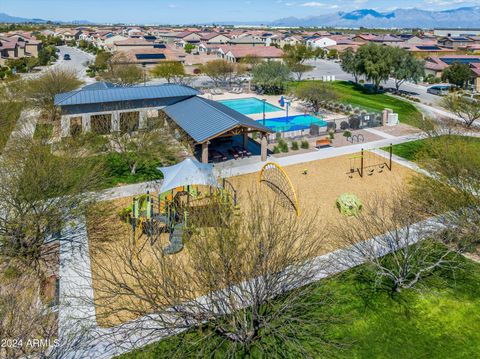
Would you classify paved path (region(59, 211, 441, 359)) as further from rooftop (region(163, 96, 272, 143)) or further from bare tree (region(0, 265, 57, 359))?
rooftop (region(163, 96, 272, 143))

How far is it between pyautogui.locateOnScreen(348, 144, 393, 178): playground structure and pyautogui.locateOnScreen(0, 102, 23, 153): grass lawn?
25.1m

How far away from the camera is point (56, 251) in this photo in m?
17.7

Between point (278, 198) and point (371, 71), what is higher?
point (371, 71)

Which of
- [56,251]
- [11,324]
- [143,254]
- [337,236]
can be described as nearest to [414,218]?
[337,236]

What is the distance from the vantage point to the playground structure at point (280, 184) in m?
21.3

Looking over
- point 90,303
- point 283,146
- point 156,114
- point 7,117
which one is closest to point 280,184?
point 283,146

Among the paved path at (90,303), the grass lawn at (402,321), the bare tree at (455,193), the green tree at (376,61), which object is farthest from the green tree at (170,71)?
the grass lawn at (402,321)

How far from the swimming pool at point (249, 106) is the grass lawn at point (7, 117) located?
2483 centimetres

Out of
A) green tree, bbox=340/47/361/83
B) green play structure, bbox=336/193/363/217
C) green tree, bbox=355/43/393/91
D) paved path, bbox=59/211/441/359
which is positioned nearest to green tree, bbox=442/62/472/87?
green tree, bbox=355/43/393/91

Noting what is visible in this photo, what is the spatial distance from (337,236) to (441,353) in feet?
22.5

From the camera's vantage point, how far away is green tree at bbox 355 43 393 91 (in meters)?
53.3

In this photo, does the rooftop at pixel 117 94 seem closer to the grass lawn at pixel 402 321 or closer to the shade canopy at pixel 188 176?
the shade canopy at pixel 188 176

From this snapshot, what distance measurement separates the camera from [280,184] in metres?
23.8

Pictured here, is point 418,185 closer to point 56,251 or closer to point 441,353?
point 441,353
